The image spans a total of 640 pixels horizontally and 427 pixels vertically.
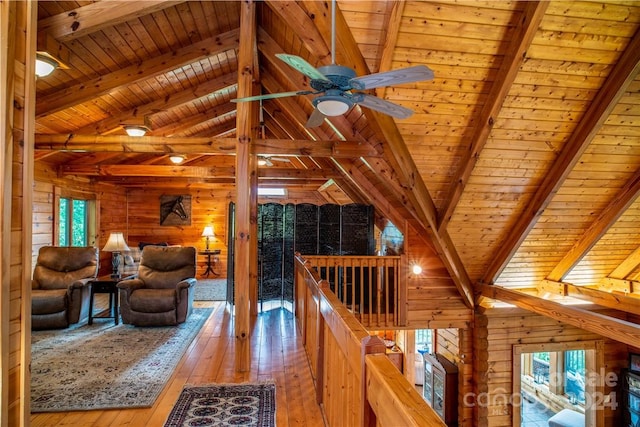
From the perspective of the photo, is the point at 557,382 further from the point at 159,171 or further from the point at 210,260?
the point at 159,171

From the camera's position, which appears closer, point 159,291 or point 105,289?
point 159,291

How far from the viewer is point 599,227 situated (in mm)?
4445

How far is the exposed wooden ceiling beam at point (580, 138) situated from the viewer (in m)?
2.86

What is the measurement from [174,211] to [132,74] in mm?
6037

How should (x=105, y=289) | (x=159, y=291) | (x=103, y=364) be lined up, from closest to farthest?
(x=103, y=364), (x=159, y=291), (x=105, y=289)

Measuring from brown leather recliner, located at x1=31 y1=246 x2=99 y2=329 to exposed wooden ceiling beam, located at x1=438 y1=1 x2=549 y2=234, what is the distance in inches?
194

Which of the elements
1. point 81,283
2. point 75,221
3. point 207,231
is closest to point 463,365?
point 81,283

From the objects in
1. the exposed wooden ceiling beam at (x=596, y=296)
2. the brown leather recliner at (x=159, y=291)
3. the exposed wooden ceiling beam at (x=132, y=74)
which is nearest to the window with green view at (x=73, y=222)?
the brown leather recliner at (x=159, y=291)

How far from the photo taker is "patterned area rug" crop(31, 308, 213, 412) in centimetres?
279

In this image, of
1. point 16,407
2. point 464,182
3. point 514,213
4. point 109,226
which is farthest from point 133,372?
point 109,226

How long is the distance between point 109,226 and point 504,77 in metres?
8.75

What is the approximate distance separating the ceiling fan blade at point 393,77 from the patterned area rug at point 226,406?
7.73 ft

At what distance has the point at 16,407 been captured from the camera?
6.11ft

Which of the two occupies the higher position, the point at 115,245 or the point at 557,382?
the point at 115,245
